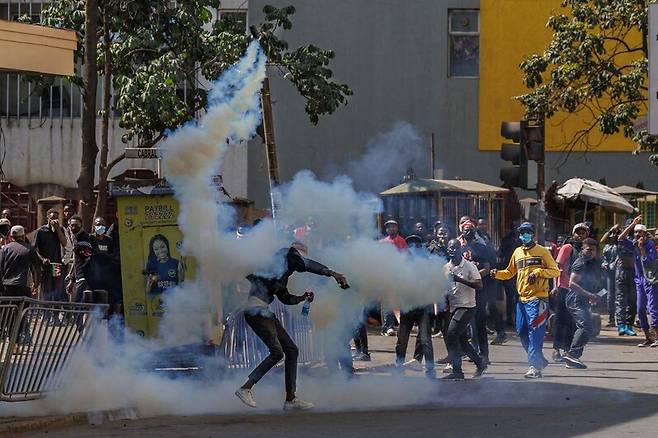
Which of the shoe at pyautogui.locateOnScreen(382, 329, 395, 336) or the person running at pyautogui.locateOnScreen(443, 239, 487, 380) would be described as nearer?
the person running at pyautogui.locateOnScreen(443, 239, 487, 380)

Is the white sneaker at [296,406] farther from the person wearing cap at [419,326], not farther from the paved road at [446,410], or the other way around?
the person wearing cap at [419,326]

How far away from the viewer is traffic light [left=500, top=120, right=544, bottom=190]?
1855 cm

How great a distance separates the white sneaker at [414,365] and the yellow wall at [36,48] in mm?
5346

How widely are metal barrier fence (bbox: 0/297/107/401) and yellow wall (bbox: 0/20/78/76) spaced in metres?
3.92

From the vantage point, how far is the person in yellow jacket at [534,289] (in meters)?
14.3

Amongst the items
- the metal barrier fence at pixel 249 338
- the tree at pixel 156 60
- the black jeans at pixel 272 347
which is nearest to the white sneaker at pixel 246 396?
the black jeans at pixel 272 347

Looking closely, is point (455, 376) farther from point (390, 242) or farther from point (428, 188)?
point (428, 188)

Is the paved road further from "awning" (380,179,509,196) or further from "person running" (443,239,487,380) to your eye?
"awning" (380,179,509,196)

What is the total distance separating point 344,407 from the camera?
38.8 feet

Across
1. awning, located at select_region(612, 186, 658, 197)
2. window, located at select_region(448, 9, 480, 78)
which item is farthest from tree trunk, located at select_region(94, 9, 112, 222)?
awning, located at select_region(612, 186, 658, 197)

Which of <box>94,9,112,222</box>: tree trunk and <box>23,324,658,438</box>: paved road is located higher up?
<box>94,9,112,222</box>: tree trunk

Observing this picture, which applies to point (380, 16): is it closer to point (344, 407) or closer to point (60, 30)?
point (60, 30)

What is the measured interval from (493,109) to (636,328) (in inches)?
369

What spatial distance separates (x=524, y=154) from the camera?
1856 centimetres
